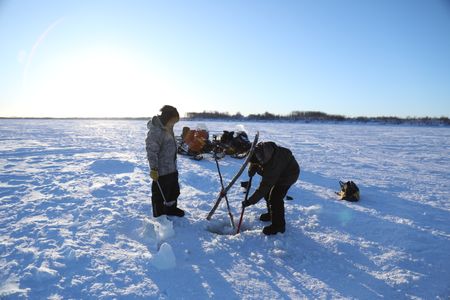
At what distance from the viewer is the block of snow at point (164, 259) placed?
11.3 feet

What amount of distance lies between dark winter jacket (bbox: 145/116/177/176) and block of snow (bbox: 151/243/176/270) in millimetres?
1305

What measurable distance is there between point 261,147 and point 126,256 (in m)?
2.04

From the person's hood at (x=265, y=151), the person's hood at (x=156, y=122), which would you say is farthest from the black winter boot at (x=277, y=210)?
the person's hood at (x=156, y=122)

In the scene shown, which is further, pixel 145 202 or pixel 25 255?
pixel 145 202

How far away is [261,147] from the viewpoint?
13.4 feet

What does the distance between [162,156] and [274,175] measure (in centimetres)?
163

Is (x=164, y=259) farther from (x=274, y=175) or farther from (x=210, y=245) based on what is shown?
(x=274, y=175)

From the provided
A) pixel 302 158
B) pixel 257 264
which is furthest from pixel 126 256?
pixel 302 158

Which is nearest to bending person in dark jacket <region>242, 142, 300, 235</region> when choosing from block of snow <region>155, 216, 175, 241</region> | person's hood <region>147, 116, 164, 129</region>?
block of snow <region>155, 216, 175, 241</region>

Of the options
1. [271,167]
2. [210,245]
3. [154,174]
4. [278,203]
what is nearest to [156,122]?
[154,174]

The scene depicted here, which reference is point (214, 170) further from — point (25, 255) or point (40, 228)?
point (25, 255)

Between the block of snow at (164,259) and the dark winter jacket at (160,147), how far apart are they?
1.30m

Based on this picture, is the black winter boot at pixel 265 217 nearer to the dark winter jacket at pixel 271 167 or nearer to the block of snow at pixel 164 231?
the dark winter jacket at pixel 271 167

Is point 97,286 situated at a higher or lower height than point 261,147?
lower
